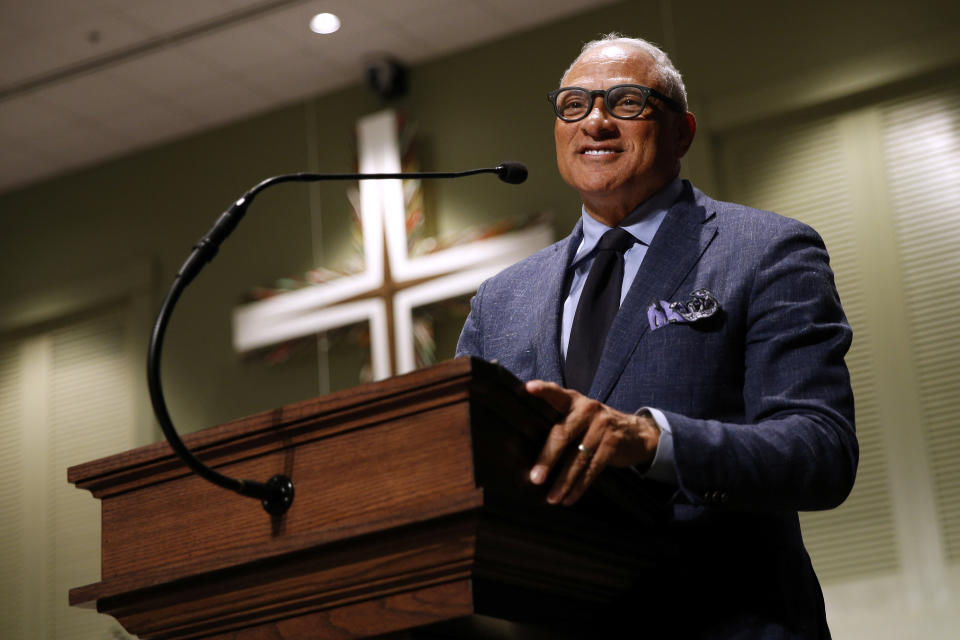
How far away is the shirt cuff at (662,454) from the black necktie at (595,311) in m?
0.31

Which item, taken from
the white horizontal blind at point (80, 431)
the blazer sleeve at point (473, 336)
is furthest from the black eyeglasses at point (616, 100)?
the white horizontal blind at point (80, 431)

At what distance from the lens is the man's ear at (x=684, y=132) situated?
6.98 feet

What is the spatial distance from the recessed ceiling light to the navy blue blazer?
4549 millimetres

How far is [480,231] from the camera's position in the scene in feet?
19.3

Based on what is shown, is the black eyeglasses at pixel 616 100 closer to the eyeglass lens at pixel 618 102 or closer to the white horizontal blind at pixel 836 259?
the eyeglass lens at pixel 618 102

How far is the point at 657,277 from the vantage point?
5.91 feet

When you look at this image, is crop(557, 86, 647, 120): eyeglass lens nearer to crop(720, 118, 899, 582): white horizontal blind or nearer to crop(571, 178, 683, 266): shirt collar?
crop(571, 178, 683, 266): shirt collar

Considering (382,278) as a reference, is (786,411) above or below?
below

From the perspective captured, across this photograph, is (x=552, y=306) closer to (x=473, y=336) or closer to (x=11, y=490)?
(x=473, y=336)

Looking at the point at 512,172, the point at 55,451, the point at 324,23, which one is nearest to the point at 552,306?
the point at 512,172

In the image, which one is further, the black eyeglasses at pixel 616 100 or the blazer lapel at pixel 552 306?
the black eyeglasses at pixel 616 100

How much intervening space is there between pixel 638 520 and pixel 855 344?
3935mm

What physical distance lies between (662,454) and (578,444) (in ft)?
0.40

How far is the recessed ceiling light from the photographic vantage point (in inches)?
244
